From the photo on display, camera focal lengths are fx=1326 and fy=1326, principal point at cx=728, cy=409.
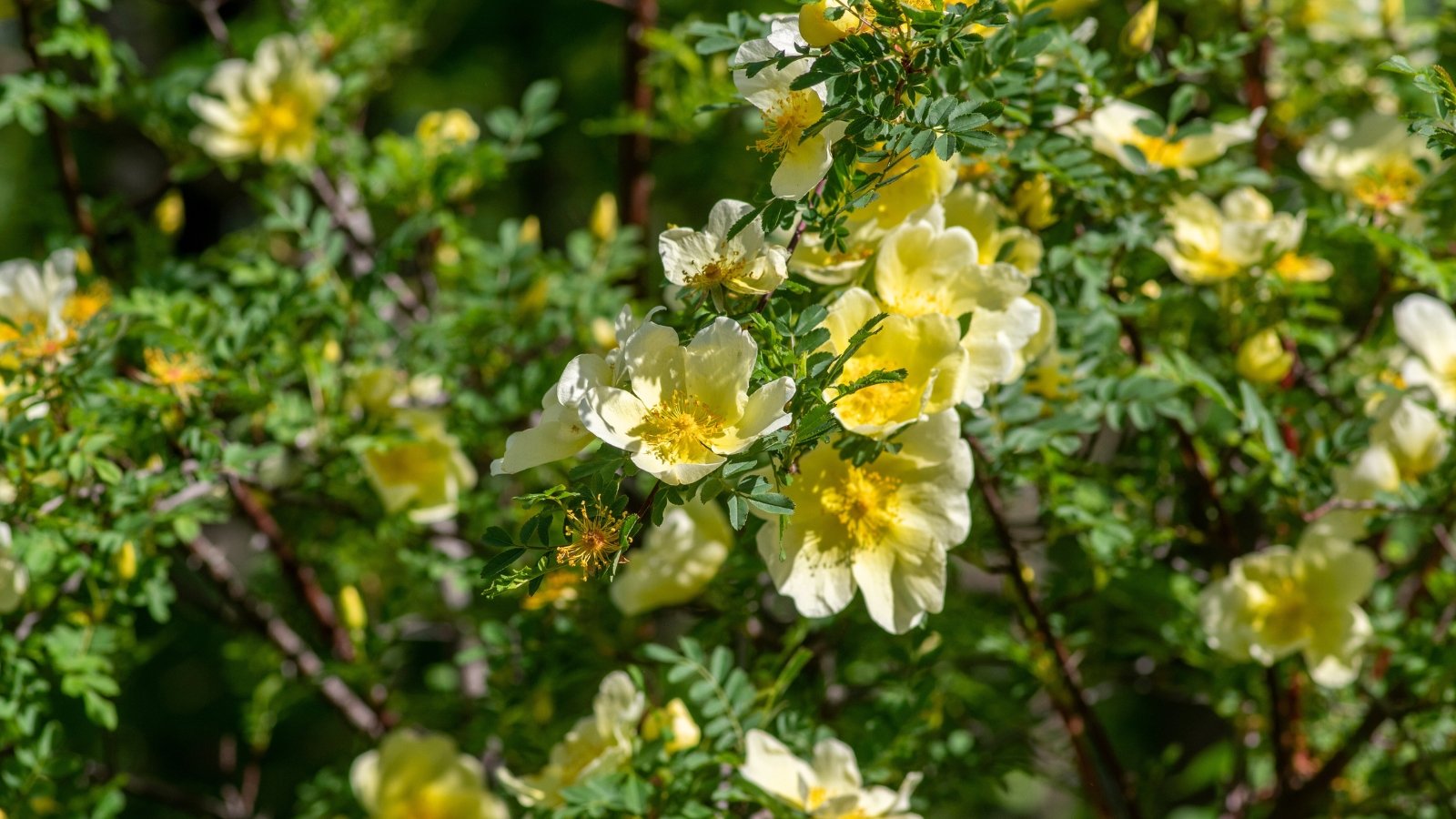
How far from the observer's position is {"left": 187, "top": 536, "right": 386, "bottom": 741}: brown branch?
1.85 meters

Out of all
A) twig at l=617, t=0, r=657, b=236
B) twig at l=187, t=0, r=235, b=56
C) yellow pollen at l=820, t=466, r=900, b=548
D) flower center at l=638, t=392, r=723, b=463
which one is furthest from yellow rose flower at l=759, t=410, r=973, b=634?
twig at l=187, t=0, r=235, b=56

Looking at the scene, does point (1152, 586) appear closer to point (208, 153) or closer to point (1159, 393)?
point (1159, 393)

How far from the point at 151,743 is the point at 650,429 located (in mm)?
3132

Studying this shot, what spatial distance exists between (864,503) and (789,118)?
0.32m

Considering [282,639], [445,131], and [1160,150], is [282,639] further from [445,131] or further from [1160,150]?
[1160,150]

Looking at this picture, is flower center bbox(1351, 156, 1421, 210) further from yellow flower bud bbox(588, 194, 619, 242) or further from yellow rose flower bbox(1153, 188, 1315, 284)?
yellow flower bud bbox(588, 194, 619, 242)

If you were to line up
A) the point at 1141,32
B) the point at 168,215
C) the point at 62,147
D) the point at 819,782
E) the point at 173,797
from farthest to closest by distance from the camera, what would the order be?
the point at 168,215, the point at 62,147, the point at 173,797, the point at 1141,32, the point at 819,782

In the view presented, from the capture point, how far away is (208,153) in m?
2.08

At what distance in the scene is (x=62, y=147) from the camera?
1.92 metres

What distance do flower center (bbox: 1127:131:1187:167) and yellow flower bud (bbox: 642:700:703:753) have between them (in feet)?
2.47

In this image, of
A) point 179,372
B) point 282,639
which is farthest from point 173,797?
point 179,372

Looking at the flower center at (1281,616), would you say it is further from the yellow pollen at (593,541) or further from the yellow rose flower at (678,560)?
the yellow pollen at (593,541)

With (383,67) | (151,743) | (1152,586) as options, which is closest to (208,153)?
(383,67)

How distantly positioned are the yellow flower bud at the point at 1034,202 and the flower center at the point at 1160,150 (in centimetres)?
16
